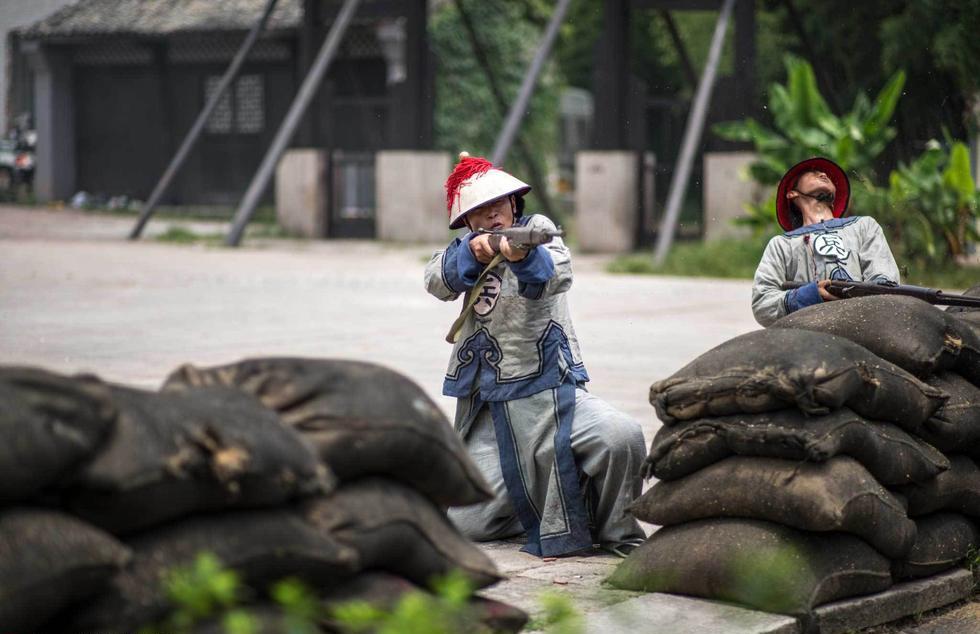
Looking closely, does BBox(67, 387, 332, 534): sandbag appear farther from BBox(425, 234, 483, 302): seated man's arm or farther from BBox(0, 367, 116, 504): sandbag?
BBox(425, 234, 483, 302): seated man's arm

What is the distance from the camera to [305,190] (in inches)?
979

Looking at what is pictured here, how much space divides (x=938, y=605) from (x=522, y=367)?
1594 mm

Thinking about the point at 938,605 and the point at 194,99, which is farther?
the point at 194,99

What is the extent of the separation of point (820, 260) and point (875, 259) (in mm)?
202

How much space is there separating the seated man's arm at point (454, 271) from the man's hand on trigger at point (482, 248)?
4cm

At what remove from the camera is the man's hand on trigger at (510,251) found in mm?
4891

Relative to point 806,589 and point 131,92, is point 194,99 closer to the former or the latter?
point 131,92

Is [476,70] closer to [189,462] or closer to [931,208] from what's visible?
[931,208]

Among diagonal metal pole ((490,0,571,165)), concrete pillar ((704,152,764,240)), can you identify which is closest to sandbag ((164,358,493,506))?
diagonal metal pole ((490,0,571,165))

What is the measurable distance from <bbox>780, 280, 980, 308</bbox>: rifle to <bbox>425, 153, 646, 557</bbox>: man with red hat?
2.90 ft

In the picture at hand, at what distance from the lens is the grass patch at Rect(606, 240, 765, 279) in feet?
61.7

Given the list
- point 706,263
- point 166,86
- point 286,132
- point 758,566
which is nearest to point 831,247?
point 758,566

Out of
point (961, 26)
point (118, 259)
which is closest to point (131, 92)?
point (118, 259)

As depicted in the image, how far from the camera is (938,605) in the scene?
5.18 meters
